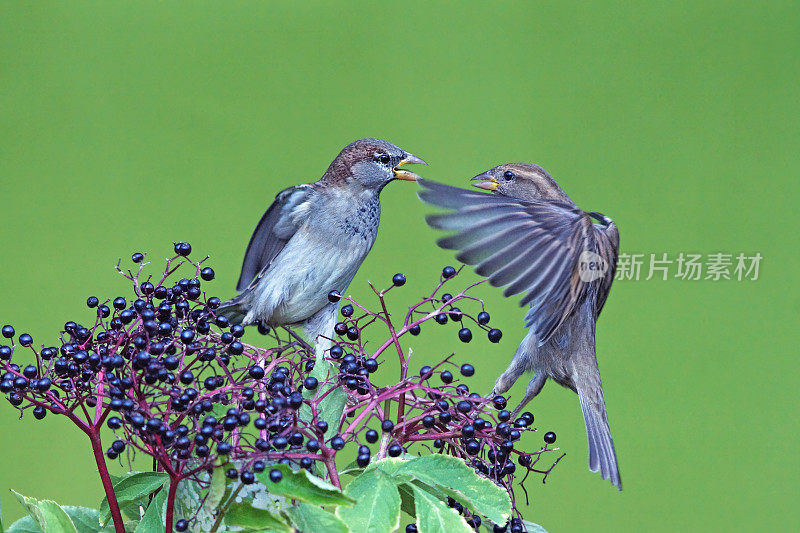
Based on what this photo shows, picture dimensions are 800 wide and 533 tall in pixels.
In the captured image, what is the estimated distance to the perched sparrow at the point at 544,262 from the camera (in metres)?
0.92

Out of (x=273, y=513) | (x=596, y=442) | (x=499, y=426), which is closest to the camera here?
(x=273, y=513)

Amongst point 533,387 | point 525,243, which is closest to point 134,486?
point 525,243

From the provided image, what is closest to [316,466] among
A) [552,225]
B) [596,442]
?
[552,225]

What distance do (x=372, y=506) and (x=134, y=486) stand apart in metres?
0.20

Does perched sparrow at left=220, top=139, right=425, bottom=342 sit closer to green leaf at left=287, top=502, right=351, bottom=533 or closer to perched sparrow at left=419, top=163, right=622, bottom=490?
perched sparrow at left=419, top=163, right=622, bottom=490

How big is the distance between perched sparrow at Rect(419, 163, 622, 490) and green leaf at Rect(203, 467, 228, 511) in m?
0.38

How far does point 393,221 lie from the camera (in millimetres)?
2557

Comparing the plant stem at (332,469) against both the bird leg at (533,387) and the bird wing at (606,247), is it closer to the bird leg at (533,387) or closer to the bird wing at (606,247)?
the bird leg at (533,387)

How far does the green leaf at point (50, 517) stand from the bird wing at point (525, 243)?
44 cm

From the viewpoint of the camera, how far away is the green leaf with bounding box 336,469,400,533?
0.56m

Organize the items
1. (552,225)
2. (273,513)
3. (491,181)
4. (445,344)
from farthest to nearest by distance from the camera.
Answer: (445,344), (491,181), (552,225), (273,513)

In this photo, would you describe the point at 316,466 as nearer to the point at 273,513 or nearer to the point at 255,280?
the point at 273,513

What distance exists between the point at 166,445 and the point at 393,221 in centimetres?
201

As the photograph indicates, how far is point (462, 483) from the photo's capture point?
24.3 inches
